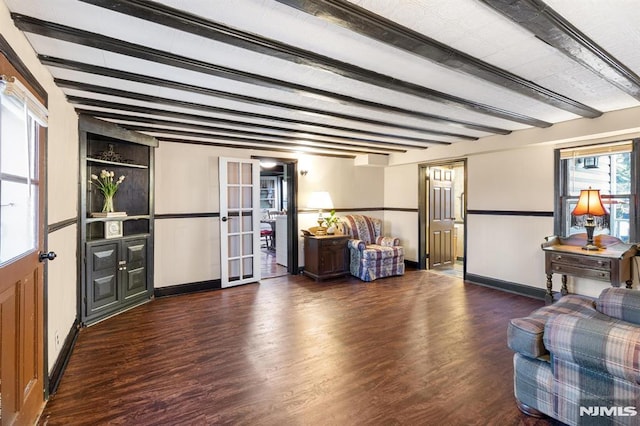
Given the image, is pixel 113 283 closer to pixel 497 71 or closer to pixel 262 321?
pixel 262 321

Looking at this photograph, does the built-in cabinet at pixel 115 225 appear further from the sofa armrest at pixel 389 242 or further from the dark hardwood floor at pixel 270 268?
the sofa armrest at pixel 389 242

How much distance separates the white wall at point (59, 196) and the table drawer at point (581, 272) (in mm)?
4822

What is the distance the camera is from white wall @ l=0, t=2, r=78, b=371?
2.16 metres

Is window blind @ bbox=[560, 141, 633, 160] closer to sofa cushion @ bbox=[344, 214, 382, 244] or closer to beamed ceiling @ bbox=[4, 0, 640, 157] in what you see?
beamed ceiling @ bbox=[4, 0, 640, 157]

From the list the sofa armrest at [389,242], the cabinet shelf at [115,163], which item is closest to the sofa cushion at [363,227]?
the sofa armrest at [389,242]

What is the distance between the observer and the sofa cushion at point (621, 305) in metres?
1.90

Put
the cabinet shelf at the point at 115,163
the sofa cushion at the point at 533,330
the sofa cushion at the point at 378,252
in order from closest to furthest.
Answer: the sofa cushion at the point at 533,330
the cabinet shelf at the point at 115,163
the sofa cushion at the point at 378,252

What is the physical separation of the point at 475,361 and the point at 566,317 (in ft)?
3.66

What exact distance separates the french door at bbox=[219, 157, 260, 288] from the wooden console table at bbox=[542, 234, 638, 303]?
13.1 feet

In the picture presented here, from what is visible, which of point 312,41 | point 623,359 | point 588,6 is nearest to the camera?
point 623,359

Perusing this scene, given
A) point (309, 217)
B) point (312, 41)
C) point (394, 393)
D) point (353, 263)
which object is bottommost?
point (394, 393)

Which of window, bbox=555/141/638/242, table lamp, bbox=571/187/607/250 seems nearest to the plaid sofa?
table lamp, bbox=571/187/607/250

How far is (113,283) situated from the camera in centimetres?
373

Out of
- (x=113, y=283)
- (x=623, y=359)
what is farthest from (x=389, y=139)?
(x=113, y=283)
